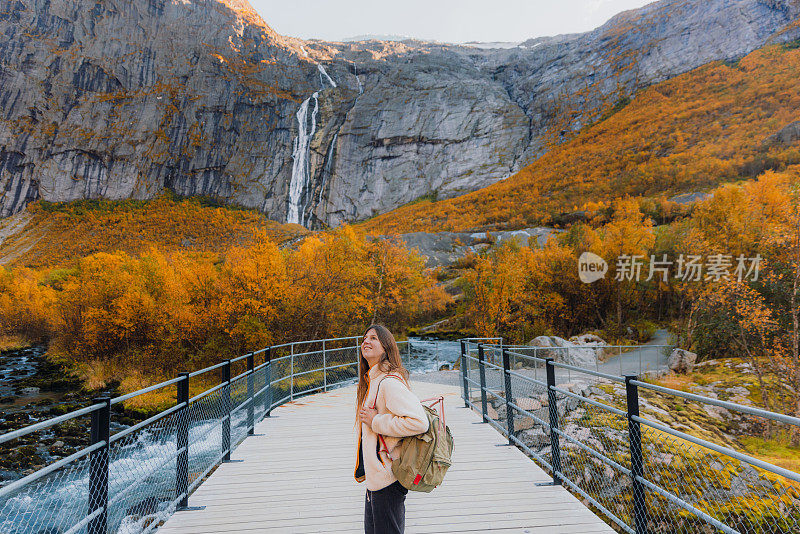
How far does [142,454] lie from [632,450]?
41.6 ft

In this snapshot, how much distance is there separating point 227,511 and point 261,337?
55.0 feet

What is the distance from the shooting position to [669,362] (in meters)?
17.8

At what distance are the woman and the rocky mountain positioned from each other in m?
96.7

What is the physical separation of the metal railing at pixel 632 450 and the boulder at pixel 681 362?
4437 mm

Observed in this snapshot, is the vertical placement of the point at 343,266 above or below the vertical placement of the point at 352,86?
below

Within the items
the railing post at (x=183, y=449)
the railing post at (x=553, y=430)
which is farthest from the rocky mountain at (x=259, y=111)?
the railing post at (x=183, y=449)

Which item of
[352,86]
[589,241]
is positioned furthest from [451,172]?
[589,241]

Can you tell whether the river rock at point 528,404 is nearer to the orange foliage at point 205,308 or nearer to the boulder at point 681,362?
the boulder at point 681,362

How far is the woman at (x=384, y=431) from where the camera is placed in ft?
7.08

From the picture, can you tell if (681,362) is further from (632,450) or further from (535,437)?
(632,450)

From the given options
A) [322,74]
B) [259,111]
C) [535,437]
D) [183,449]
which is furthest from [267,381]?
[322,74]

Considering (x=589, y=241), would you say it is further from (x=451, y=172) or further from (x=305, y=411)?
(x=451, y=172)

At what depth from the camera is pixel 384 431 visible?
2172 millimetres

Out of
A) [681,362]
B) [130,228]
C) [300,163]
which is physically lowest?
[681,362]
